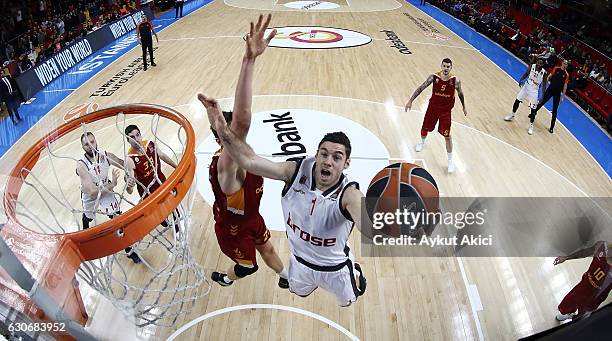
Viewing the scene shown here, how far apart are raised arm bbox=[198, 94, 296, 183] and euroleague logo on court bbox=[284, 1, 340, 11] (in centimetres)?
1552

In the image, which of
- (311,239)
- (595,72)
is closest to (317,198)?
(311,239)

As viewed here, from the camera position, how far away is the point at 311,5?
56.0 feet

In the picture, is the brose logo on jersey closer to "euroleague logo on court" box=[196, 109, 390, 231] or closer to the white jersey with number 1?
the white jersey with number 1

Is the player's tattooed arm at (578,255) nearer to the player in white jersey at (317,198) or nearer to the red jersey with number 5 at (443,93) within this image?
the red jersey with number 5 at (443,93)

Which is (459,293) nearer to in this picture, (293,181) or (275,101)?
(293,181)

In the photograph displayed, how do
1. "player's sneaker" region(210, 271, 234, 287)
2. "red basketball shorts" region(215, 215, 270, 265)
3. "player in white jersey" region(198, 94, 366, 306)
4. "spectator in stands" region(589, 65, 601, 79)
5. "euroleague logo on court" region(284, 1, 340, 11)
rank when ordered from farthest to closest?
"euroleague logo on court" region(284, 1, 340, 11), "spectator in stands" region(589, 65, 601, 79), "player's sneaker" region(210, 271, 234, 287), "red basketball shorts" region(215, 215, 270, 265), "player in white jersey" region(198, 94, 366, 306)

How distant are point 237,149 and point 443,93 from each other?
3983mm

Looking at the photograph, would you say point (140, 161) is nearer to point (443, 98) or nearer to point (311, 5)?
point (443, 98)

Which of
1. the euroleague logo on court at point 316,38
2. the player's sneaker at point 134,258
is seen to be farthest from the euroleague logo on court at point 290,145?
the euroleague logo on court at point 316,38

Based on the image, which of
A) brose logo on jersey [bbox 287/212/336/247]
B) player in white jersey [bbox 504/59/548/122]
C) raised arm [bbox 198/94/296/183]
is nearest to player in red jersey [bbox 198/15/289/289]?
raised arm [bbox 198/94/296/183]

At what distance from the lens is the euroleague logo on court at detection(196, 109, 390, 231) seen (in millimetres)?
4938

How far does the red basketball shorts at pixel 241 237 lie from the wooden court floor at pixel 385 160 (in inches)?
22.3

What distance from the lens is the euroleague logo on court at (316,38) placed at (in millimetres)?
11398

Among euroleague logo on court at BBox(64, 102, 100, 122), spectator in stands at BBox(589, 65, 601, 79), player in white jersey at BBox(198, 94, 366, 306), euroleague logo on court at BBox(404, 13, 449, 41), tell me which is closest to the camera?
player in white jersey at BBox(198, 94, 366, 306)
